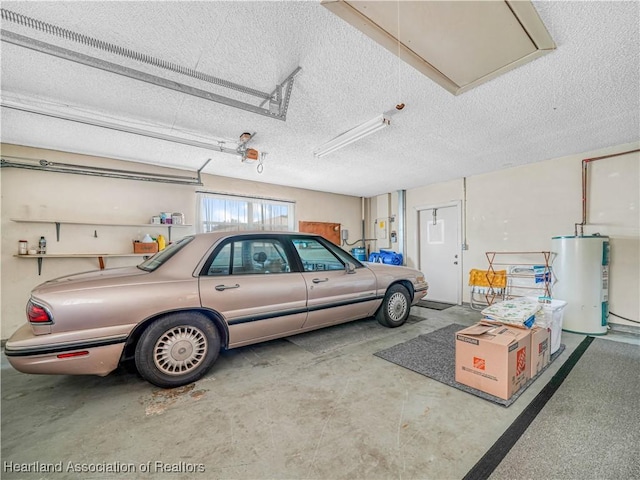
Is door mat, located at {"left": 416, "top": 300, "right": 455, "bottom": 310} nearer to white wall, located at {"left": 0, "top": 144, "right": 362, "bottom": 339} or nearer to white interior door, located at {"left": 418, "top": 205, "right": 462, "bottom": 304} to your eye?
white interior door, located at {"left": 418, "top": 205, "right": 462, "bottom": 304}

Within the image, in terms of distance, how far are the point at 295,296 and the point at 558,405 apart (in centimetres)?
221

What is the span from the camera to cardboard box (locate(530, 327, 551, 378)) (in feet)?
7.05

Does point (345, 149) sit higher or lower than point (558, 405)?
higher

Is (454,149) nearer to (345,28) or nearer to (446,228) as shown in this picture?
(446,228)

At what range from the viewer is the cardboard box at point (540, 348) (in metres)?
2.15

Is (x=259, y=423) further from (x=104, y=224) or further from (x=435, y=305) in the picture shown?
(x=435, y=305)

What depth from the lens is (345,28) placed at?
1.57m

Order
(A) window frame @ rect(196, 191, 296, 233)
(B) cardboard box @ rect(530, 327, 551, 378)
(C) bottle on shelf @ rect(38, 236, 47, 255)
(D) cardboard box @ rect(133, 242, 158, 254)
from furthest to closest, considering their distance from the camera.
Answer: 1. (A) window frame @ rect(196, 191, 296, 233)
2. (D) cardboard box @ rect(133, 242, 158, 254)
3. (C) bottle on shelf @ rect(38, 236, 47, 255)
4. (B) cardboard box @ rect(530, 327, 551, 378)

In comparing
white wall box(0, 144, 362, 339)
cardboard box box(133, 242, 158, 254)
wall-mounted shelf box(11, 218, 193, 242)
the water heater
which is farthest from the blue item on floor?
cardboard box box(133, 242, 158, 254)

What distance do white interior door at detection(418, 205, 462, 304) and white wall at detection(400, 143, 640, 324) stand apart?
0.19 metres

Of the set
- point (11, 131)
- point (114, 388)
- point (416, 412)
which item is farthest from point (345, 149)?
point (11, 131)

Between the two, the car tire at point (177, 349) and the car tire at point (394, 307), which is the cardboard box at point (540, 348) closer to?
the car tire at point (394, 307)

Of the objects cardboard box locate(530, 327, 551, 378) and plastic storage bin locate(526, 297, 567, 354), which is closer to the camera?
cardboard box locate(530, 327, 551, 378)

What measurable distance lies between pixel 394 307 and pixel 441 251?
8.60 feet
